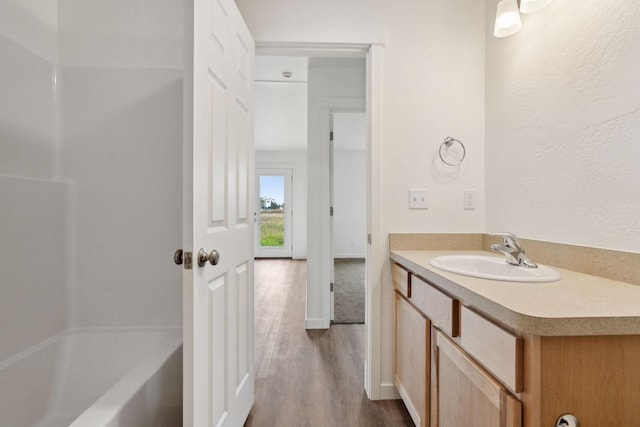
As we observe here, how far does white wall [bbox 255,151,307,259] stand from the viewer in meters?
7.21

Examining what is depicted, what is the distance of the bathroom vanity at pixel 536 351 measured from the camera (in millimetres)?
702

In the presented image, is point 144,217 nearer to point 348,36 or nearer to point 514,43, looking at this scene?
point 348,36

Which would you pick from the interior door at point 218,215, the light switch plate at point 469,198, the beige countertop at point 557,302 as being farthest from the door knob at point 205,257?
the light switch plate at point 469,198

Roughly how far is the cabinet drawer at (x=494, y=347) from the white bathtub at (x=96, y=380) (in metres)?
1.09

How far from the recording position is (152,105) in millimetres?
1679

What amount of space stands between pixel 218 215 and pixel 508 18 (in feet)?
5.33

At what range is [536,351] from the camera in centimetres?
71

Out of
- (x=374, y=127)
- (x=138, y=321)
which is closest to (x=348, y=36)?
(x=374, y=127)

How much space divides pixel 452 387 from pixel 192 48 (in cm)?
147

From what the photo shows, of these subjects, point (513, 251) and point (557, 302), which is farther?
point (513, 251)

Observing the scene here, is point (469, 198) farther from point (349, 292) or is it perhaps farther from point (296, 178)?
point (296, 178)

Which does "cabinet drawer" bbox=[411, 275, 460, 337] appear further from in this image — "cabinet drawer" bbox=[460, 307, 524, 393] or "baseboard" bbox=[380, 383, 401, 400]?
"baseboard" bbox=[380, 383, 401, 400]

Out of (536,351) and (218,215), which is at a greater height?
(218,215)

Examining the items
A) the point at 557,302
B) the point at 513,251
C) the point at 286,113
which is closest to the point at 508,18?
the point at 513,251
